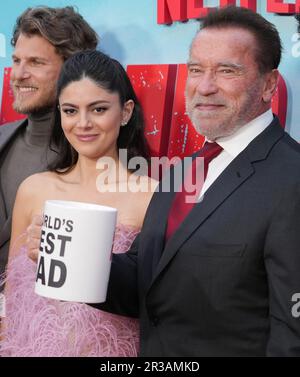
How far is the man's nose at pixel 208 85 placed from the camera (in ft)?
5.94

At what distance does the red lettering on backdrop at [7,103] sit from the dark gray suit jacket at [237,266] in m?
1.42

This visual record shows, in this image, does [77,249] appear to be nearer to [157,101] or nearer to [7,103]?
[157,101]

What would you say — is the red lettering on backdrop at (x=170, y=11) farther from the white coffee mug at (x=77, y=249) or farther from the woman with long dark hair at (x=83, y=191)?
the white coffee mug at (x=77, y=249)

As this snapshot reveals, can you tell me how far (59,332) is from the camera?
2.16m

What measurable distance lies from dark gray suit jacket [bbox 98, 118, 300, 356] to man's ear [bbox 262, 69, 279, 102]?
0.08 metres

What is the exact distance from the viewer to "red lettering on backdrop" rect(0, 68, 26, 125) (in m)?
3.09

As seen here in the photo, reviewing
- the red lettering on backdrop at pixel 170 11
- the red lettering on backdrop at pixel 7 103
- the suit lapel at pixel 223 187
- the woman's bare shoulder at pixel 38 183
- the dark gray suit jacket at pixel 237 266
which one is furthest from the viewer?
the red lettering on backdrop at pixel 7 103

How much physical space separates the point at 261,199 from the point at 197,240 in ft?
0.55

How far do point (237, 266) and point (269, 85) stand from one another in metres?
0.47

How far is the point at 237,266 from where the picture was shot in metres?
1.64

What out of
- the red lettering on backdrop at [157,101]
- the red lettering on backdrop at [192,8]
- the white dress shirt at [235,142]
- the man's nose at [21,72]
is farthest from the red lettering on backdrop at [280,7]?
the man's nose at [21,72]

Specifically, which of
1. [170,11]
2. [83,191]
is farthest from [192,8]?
[83,191]
